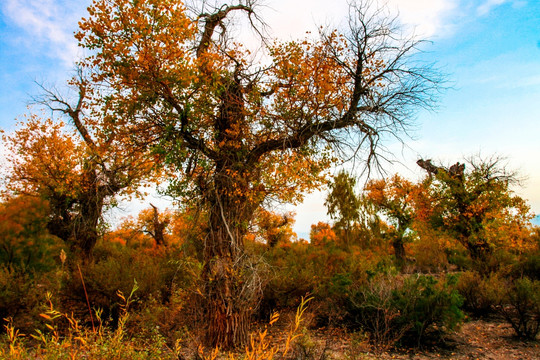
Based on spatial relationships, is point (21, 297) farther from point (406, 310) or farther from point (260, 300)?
point (406, 310)

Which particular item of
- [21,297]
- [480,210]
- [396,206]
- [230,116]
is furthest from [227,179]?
[396,206]

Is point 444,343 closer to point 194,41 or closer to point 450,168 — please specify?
point 194,41

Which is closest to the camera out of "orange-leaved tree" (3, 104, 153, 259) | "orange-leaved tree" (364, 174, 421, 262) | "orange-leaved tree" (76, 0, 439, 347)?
"orange-leaved tree" (76, 0, 439, 347)

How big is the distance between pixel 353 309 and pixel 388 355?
5.00 ft

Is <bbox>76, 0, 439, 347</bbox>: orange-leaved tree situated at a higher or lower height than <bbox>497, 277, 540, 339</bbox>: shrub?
higher

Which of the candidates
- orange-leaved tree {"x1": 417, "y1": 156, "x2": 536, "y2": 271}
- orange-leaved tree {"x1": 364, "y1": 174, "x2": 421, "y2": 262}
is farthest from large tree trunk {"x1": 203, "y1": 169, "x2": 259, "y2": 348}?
orange-leaved tree {"x1": 364, "y1": 174, "x2": 421, "y2": 262}

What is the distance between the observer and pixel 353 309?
Result: 7613mm

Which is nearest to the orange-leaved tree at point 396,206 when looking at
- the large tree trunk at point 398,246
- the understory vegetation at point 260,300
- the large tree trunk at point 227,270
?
the large tree trunk at point 398,246

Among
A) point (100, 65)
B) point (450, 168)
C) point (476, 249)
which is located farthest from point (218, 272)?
point (450, 168)

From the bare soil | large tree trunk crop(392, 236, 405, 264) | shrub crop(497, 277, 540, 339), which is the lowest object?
the bare soil

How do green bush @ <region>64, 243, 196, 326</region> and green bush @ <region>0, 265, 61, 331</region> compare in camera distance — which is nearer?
green bush @ <region>0, 265, 61, 331</region>

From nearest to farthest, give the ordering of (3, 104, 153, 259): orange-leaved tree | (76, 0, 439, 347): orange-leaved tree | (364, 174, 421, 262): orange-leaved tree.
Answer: (76, 0, 439, 347): orange-leaved tree < (3, 104, 153, 259): orange-leaved tree < (364, 174, 421, 262): orange-leaved tree

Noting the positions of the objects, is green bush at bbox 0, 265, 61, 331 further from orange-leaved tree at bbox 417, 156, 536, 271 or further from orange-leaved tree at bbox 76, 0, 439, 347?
orange-leaved tree at bbox 417, 156, 536, 271

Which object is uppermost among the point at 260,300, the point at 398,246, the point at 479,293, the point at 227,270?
the point at 398,246
